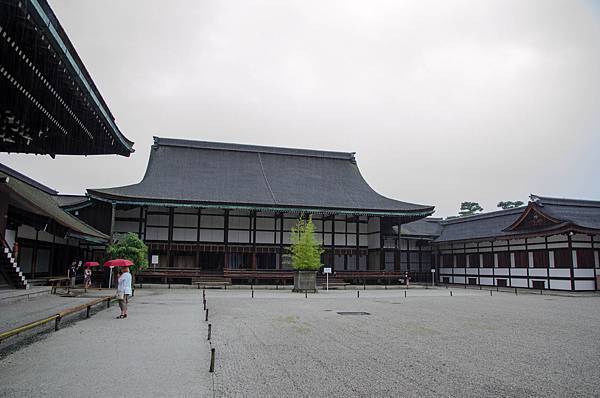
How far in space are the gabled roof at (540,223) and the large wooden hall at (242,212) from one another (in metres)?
5.58

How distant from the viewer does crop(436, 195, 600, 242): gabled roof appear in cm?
2688

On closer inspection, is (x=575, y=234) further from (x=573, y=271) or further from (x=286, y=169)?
(x=286, y=169)

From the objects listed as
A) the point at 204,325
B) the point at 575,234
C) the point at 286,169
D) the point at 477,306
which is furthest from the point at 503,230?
the point at 204,325

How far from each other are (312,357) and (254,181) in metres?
27.9

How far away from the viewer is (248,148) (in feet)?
130

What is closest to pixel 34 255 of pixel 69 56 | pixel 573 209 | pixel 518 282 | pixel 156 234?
pixel 156 234

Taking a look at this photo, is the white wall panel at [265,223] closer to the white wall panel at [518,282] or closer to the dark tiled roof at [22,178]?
the dark tiled roof at [22,178]

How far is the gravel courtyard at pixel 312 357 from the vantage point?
6.27 m

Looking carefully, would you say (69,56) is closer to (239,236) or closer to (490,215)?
(239,236)

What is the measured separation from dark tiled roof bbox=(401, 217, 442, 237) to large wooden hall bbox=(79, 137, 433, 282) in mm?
2342

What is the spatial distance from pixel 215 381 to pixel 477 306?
1497 cm

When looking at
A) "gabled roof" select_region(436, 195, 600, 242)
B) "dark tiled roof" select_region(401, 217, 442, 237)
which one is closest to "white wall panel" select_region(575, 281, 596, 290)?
"gabled roof" select_region(436, 195, 600, 242)

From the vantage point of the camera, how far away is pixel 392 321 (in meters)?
13.5

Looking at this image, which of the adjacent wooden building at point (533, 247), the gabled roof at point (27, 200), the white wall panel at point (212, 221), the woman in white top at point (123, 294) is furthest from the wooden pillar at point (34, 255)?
the adjacent wooden building at point (533, 247)
